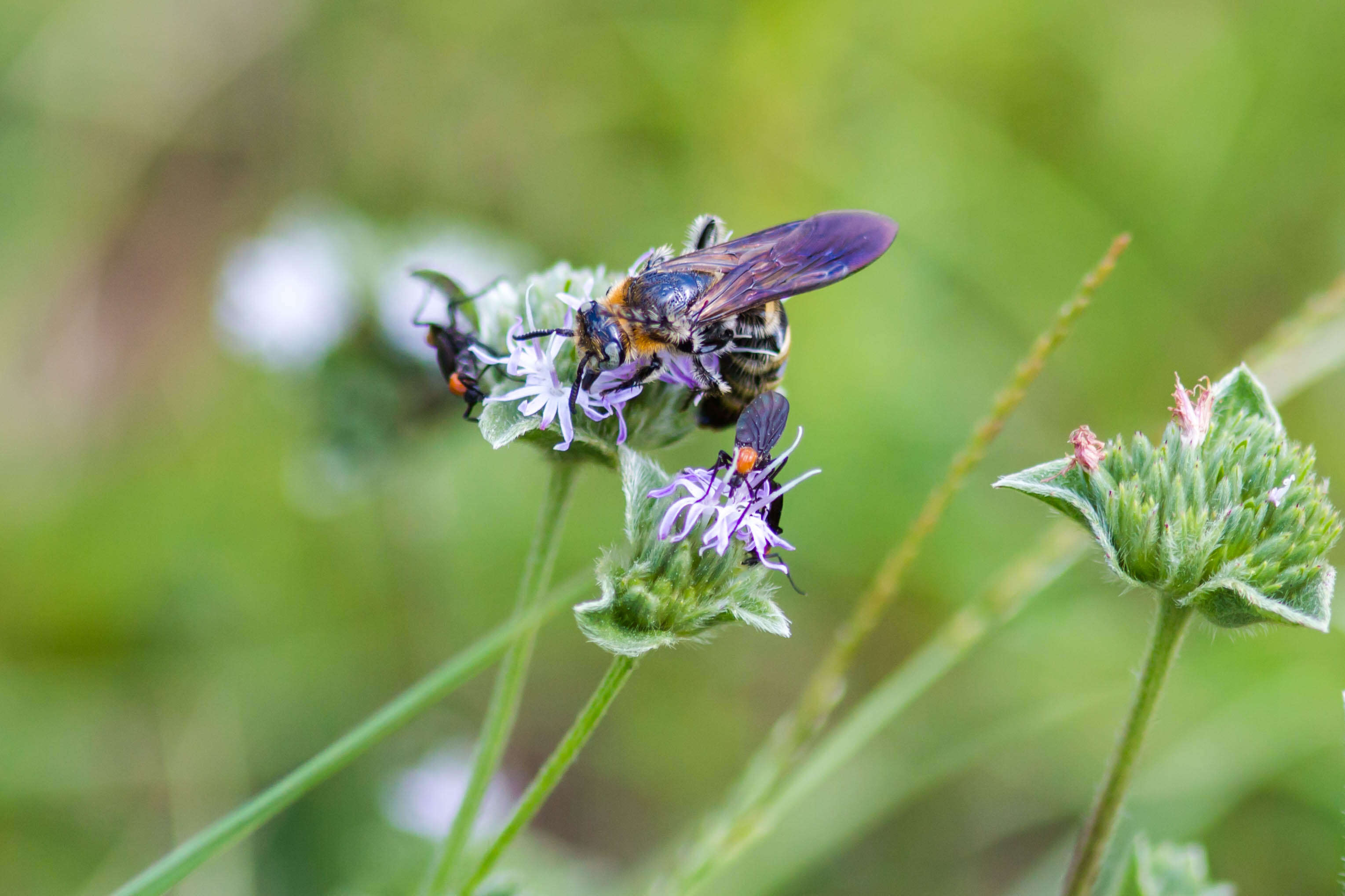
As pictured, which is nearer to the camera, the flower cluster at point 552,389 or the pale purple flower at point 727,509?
the pale purple flower at point 727,509

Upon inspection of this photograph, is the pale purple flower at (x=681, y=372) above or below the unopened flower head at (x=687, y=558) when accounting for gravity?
above

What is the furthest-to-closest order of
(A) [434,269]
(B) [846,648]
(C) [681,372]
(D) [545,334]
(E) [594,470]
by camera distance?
1. (A) [434,269]
2. (E) [594,470]
3. (B) [846,648]
4. (C) [681,372]
5. (D) [545,334]

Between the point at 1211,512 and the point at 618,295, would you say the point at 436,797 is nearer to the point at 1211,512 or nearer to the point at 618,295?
the point at 618,295

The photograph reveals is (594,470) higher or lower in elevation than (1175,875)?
higher

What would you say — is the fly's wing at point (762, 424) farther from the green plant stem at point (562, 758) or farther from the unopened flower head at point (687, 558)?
the green plant stem at point (562, 758)

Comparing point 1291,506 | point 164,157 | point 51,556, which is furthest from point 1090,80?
point 51,556

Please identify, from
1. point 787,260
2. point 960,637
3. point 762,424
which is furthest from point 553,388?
point 960,637

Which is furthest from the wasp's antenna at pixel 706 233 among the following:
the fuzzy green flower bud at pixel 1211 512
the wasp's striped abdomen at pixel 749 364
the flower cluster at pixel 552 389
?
the fuzzy green flower bud at pixel 1211 512

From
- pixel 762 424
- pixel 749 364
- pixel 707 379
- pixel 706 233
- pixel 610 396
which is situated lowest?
pixel 762 424
